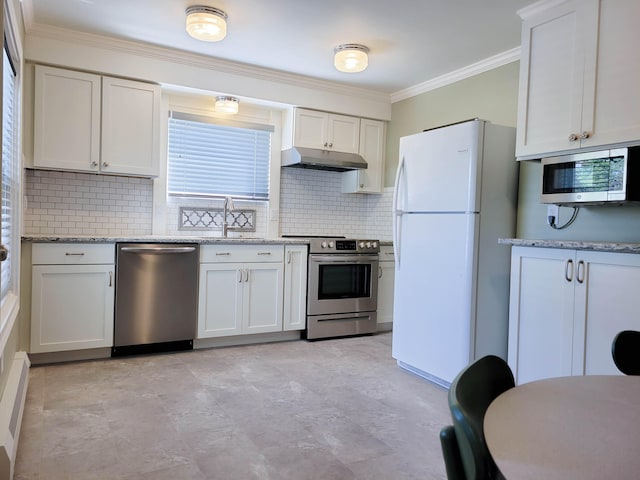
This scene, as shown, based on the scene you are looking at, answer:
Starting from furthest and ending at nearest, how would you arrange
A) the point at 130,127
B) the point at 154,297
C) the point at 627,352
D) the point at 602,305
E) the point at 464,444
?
the point at 130,127 → the point at 154,297 → the point at 602,305 → the point at 627,352 → the point at 464,444

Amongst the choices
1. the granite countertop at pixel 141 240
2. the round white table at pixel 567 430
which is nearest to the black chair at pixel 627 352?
the round white table at pixel 567 430

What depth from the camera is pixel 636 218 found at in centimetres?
261

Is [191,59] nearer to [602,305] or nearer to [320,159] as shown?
[320,159]

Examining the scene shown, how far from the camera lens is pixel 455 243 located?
2.98 metres

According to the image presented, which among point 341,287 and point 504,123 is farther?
point 341,287

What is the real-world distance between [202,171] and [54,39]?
59.5 inches

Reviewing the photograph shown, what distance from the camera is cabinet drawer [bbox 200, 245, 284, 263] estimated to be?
3732mm

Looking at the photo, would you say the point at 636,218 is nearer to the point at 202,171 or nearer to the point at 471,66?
the point at 471,66

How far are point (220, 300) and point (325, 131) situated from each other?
195 cm

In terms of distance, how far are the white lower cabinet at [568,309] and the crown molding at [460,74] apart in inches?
67.5

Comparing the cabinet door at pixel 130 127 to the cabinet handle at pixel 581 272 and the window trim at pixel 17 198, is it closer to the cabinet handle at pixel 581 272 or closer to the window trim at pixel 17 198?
the window trim at pixel 17 198

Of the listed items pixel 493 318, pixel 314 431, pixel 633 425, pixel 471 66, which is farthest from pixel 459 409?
pixel 471 66

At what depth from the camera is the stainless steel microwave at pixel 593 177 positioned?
2.35 meters

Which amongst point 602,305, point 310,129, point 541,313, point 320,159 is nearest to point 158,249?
point 320,159
